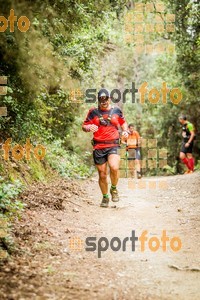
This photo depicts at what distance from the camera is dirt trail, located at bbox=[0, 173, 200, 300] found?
169 inches

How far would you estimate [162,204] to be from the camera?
31.8 feet

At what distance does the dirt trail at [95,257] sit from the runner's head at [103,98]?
204 centimetres

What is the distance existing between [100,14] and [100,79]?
456 inches

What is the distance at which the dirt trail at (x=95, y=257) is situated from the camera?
4.29 metres

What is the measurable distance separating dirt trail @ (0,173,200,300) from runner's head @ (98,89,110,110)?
2.04m

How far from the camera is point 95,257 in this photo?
539 centimetres

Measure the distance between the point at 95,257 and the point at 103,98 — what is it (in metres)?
3.82

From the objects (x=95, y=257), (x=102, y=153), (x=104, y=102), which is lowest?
(x=95, y=257)

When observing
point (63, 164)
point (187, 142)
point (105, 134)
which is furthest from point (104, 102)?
point (187, 142)

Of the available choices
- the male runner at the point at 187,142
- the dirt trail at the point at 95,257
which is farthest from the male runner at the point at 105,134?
the male runner at the point at 187,142

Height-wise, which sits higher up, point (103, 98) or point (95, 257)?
point (103, 98)

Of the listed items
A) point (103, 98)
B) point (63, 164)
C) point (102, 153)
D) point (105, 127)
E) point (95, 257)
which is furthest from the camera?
point (63, 164)

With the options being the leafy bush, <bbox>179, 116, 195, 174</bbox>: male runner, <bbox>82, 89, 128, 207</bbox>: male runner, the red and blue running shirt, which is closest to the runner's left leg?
<bbox>82, 89, 128, 207</bbox>: male runner

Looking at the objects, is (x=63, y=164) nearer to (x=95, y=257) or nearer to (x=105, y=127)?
(x=105, y=127)
